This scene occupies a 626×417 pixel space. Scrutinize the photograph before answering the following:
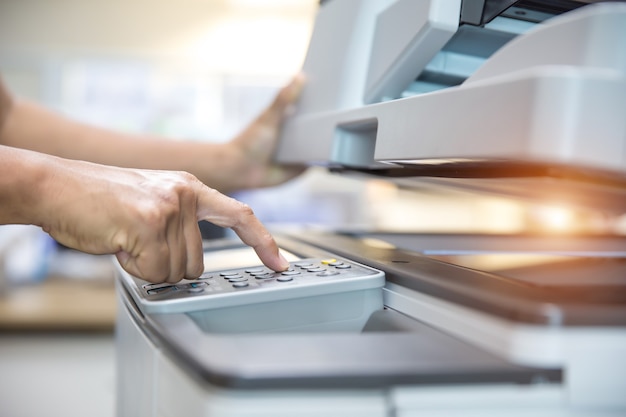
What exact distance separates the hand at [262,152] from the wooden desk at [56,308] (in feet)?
1.95

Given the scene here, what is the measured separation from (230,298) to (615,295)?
240 millimetres

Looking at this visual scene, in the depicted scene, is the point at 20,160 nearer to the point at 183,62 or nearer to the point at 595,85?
the point at 595,85

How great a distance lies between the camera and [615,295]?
374 mm

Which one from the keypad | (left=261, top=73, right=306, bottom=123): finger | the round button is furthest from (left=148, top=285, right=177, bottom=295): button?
(left=261, top=73, right=306, bottom=123): finger

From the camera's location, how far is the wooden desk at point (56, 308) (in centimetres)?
138

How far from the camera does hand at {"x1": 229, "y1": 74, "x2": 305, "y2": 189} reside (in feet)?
3.14

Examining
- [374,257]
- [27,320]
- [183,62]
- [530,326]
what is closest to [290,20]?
[183,62]

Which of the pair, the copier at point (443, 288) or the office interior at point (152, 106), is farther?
the office interior at point (152, 106)

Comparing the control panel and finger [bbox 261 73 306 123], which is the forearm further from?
finger [bbox 261 73 306 123]

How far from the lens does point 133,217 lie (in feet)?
1.39

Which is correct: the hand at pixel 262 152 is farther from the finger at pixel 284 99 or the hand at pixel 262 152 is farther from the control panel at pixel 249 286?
the control panel at pixel 249 286

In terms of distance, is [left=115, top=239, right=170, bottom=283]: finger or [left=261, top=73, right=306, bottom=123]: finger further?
[left=261, top=73, right=306, bottom=123]: finger

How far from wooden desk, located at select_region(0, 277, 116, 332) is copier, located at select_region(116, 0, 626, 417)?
84 centimetres

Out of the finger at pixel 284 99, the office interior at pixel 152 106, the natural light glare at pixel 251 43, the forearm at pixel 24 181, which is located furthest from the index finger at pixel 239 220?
the natural light glare at pixel 251 43
